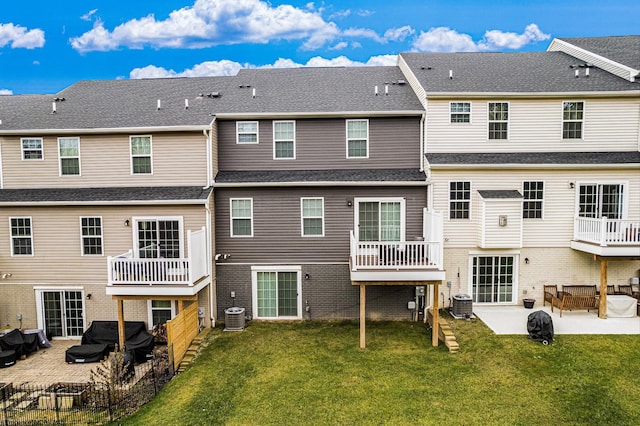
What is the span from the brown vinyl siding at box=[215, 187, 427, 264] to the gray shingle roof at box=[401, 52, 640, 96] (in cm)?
496

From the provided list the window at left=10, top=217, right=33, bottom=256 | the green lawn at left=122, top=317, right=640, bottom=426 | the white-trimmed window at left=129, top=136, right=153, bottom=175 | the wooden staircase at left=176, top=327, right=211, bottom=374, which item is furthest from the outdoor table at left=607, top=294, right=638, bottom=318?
the window at left=10, top=217, right=33, bottom=256

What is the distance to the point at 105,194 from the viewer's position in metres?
14.3

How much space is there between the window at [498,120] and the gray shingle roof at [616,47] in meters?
5.65

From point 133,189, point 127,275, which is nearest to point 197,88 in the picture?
point 133,189

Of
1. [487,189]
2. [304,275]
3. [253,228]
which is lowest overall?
[304,275]

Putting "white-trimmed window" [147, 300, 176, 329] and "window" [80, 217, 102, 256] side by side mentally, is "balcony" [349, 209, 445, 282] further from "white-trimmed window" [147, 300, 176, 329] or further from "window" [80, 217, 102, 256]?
"window" [80, 217, 102, 256]

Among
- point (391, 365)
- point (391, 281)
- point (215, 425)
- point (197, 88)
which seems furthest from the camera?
point (197, 88)

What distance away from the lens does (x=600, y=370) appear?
10.4 metres

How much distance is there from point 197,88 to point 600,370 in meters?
18.2

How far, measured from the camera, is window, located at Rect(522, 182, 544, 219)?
14469 mm

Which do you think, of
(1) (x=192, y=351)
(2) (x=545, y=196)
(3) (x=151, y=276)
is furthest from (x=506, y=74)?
(1) (x=192, y=351)

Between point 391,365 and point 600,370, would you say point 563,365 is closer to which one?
point 600,370

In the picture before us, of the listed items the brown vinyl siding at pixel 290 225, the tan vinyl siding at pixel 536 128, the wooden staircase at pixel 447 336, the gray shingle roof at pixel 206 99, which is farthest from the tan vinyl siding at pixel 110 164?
the wooden staircase at pixel 447 336

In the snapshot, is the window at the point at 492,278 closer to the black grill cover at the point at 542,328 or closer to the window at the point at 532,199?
the window at the point at 532,199
